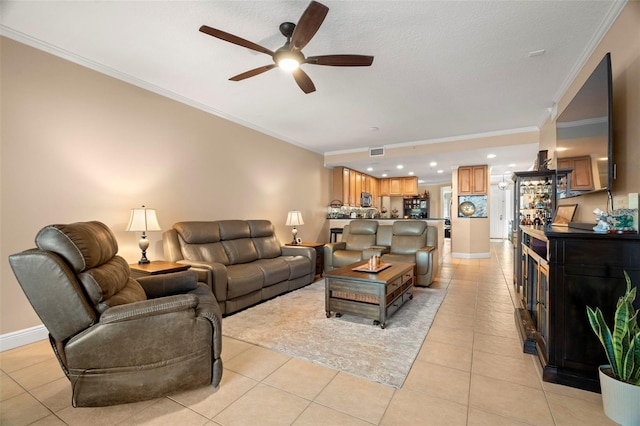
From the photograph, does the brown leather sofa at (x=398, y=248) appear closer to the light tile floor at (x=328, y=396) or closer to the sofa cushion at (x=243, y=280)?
the sofa cushion at (x=243, y=280)

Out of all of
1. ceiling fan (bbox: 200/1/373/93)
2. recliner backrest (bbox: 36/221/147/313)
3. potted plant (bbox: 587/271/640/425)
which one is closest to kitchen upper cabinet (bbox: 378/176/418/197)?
ceiling fan (bbox: 200/1/373/93)

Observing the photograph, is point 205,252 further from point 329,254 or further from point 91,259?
point 329,254

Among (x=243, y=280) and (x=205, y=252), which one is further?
(x=205, y=252)

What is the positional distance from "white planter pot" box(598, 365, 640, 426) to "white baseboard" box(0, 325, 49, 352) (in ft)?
13.9

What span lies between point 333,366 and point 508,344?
159 centimetres

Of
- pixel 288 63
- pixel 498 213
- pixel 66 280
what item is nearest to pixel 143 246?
pixel 66 280

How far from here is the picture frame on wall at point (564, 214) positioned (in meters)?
2.88

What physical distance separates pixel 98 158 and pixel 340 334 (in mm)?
3081

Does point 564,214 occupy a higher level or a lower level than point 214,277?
higher

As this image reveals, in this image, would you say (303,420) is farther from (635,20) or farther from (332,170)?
(332,170)

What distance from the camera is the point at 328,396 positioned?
179 cm

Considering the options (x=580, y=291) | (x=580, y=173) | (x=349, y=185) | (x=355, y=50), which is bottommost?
(x=580, y=291)

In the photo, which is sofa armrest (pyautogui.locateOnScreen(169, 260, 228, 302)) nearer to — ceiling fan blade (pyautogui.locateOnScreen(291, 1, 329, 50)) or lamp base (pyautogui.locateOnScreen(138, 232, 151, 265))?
lamp base (pyautogui.locateOnScreen(138, 232, 151, 265))

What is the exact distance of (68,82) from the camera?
2.79 metres
